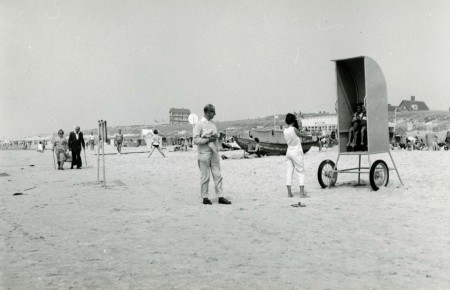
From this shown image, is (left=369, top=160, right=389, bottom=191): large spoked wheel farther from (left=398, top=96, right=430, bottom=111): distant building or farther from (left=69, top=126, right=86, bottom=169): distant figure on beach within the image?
(left=398, top=96, right=430, bottom=111): distant building

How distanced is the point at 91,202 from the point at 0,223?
238 centimetres

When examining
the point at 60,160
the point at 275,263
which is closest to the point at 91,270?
the point at 275,263

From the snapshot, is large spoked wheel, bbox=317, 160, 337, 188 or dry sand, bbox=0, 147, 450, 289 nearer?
dry sand, bbox=0, 147, 450, 289

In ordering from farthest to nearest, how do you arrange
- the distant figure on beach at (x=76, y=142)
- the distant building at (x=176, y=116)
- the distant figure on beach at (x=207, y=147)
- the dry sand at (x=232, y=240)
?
the distant building at (x=176, y=116) < the distant figure on beach at (x=76, y=142) < the distant figure on beach at (x=207, y=147) < the dry sand at (x=232, y=240)

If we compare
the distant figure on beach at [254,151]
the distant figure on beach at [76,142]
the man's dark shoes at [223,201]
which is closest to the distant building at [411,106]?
the distant figure on beach at [254,151]

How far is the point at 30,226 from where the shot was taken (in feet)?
23.0

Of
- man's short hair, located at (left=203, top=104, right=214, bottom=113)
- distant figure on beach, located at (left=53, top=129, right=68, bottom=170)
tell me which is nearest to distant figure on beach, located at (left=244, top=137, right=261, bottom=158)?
distant figure on beach, located at (left=53, top=129, right=68, bottom=170)

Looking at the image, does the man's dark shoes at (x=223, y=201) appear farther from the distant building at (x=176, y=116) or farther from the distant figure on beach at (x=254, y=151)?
the distant building at (x=176, y=116)

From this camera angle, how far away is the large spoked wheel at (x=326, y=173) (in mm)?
10719

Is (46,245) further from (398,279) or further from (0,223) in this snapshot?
(398,279)

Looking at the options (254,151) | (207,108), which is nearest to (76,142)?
(254,151)

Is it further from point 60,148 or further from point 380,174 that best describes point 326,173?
point 60,148

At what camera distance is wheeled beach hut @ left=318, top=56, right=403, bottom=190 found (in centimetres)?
1007

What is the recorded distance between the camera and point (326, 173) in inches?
429
